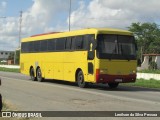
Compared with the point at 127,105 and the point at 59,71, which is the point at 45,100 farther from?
the point at 59,71

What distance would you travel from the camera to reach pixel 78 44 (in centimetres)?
2511

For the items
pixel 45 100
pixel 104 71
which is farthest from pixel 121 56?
pixel 45 100

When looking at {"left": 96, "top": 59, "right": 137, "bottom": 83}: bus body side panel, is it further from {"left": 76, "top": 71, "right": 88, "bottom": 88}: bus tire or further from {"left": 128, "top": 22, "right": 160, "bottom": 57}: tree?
{"left": 128, "top": 22, "right": 160, "bottom": 57}: tree

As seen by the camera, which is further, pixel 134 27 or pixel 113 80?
pixel 134 27

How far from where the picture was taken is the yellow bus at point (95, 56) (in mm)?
23062

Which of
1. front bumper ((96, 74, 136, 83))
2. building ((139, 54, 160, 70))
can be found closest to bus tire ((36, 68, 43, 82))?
front bumper ((96, 74, 136, 83))

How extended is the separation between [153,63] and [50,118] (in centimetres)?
6271

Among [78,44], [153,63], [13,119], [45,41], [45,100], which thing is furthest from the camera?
[153,63]

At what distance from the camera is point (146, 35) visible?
11988 centimetres

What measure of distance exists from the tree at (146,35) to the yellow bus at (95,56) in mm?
89042

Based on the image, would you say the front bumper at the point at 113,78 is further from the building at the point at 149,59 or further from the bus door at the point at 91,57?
the building at the point at 149,59

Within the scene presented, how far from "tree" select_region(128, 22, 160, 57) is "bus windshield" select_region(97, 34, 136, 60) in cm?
9153

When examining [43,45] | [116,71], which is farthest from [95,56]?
[43,45]

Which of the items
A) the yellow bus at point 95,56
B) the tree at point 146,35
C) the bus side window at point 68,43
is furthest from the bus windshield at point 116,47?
the tree at point 146,35
